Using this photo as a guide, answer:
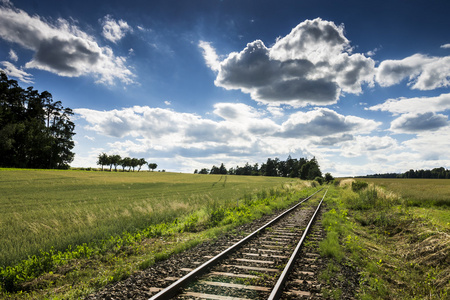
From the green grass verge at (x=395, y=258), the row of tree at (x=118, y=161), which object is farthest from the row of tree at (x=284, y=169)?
the green grass verge at (x=395, y=258)

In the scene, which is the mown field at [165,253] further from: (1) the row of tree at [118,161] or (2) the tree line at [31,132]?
(1) the row of tree at [118,161]

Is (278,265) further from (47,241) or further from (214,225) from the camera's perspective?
(47,241)

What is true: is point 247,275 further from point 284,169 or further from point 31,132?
point 284,169

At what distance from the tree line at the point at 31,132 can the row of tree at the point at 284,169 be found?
287 ft

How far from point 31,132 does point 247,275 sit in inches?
2956

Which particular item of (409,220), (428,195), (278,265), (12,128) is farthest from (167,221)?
(12,128)

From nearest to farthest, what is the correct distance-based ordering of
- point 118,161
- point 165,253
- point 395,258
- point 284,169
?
point 165,253 < point 395,258 < point 118,161 < point 284,169

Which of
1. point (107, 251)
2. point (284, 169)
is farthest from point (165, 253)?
point (284, 169)

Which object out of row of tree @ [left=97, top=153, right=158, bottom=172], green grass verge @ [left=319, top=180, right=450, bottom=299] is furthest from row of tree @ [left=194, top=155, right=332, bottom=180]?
green grass verge @ [left=319, top=180, right=450, bottom=299]

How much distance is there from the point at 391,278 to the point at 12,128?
71.1 m

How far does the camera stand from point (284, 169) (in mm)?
147375

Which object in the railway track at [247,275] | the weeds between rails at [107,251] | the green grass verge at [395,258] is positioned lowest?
the weeds between rails at [107,251]

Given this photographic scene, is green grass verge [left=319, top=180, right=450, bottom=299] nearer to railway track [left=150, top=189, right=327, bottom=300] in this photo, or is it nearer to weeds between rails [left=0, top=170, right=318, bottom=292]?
railway track [left=150, top=189, right=327, bottom=300]

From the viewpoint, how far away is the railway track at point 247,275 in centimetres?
464
